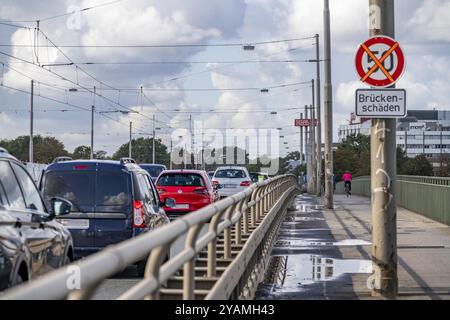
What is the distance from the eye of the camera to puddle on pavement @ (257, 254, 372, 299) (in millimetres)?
11984

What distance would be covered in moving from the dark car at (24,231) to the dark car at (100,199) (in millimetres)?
3753

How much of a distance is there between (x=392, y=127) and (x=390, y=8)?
1440 mm

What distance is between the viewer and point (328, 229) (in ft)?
75.8

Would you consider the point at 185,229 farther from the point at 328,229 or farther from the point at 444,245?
the point at 328,229

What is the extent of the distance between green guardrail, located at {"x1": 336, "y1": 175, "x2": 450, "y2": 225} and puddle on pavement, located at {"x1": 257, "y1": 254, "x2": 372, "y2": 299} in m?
9.62

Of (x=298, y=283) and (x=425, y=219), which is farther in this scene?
(x=425, y=219)

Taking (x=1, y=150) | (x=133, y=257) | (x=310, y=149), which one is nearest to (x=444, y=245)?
(x=1, y=150)

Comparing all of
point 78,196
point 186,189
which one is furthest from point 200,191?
point 78,196

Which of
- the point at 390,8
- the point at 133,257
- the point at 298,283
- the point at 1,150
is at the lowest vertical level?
the point at 298,283

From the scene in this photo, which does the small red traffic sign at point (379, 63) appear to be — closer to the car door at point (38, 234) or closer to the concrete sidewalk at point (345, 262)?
the concrete sidewalk at point (345, 262)

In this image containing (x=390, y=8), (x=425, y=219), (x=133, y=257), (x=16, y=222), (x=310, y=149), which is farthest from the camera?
(x=310, y=149)

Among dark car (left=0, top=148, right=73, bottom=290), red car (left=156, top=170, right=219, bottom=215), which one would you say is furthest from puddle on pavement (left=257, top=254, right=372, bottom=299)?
red car (left=156, top=170, right=219, bottom=215)
